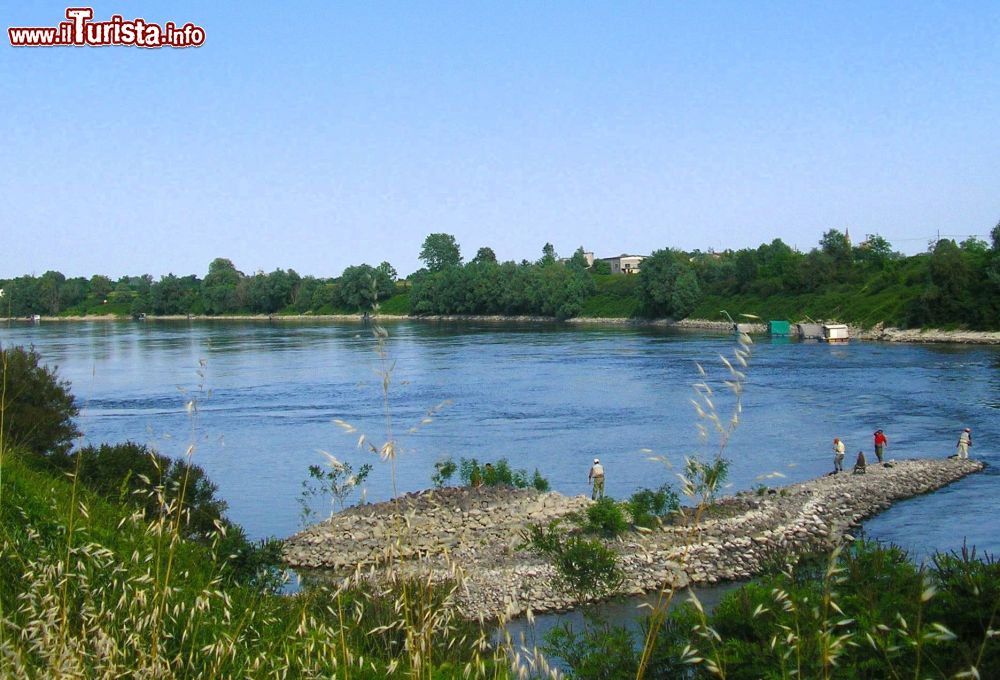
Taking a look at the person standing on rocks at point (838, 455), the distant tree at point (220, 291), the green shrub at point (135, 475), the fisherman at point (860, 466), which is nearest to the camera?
the green shrub at point (135, 475)

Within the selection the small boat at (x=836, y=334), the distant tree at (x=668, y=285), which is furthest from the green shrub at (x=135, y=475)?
the distant tree at (x=668, y=285)

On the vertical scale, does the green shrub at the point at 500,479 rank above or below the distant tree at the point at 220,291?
below

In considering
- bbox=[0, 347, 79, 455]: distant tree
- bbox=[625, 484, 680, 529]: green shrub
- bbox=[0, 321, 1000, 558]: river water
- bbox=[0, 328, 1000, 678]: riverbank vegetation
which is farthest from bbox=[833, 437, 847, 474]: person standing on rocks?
bbox=[0, 347, 79, 455]: distant tree

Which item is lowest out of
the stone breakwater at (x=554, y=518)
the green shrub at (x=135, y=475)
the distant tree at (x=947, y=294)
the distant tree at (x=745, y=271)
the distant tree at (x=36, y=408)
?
the stone breakwater at (x=554, y=518)

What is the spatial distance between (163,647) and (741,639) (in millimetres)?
3665

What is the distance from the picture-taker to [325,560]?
1927cm

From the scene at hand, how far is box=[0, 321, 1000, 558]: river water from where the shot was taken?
26.1m

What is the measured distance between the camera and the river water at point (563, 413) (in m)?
26.1

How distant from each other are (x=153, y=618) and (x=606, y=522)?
16.9 meters

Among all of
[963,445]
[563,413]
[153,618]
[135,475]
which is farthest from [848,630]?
[563,413]

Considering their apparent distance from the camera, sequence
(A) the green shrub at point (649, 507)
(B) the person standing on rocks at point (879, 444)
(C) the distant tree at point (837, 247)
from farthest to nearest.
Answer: (C) the distant tree at point (837, 247) → (B) the person standing on rocks at point (879, 444) → (A) the green shrub at point (649, 507)

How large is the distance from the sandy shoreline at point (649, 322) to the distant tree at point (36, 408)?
14.7 m

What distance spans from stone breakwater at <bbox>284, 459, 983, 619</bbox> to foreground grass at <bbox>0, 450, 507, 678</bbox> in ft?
23.1

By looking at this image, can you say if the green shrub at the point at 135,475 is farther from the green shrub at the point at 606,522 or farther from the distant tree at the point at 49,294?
the distant tree at the point at 49,294
